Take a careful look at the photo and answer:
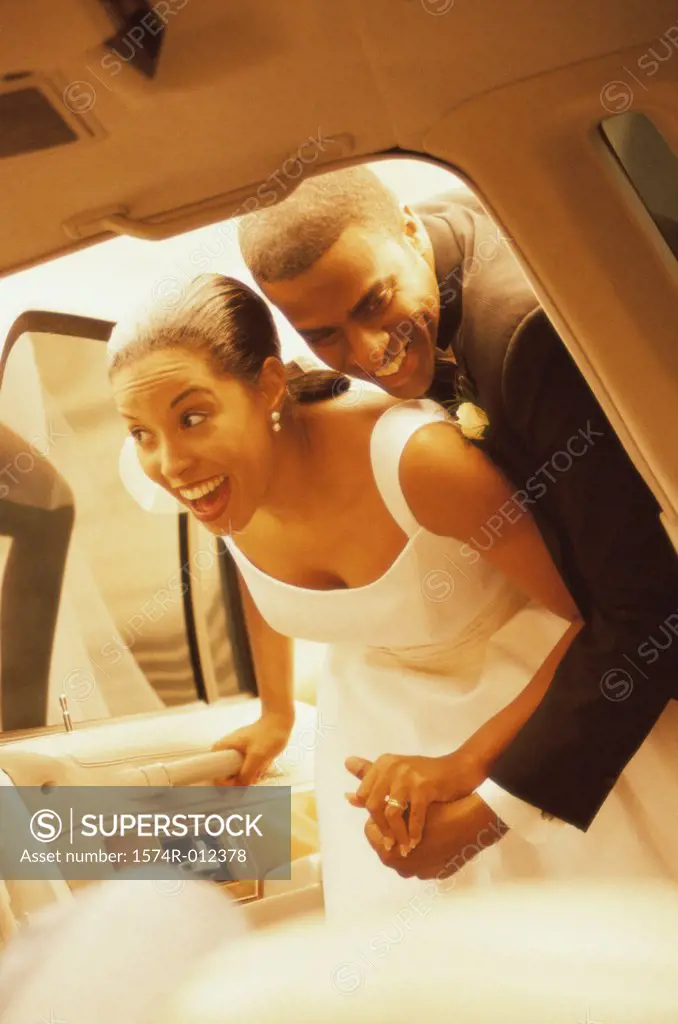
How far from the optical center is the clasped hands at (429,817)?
93 cm

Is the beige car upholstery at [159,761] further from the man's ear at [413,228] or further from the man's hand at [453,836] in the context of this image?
the man's ear at [413,228]

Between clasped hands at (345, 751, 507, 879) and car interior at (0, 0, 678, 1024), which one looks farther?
clasped hands at (345, 751, 507, 879)

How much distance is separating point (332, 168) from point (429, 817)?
0.69m

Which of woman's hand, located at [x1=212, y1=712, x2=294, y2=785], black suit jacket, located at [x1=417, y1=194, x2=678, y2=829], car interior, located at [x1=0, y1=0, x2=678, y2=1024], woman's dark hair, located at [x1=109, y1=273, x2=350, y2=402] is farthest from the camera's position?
woman's hand, located at [x1=212, y1=712, x2=294, y2=785]

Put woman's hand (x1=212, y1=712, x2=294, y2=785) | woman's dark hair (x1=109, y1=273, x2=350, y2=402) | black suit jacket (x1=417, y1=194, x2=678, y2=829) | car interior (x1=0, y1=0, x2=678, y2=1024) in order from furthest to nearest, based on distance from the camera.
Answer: woman's hand (x1=212, y1=712, x2=294, y2=785) < woman's dark hair (x1=109, y1=273, x2=350, y2=402) < black suit jacket (x1=417, y1=194, x2=678, y2=829) < car interior (x1=0, y1=0, x2=678, y2=1024)

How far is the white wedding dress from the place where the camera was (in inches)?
35.1

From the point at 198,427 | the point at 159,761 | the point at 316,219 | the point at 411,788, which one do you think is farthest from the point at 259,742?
the point at 316,219

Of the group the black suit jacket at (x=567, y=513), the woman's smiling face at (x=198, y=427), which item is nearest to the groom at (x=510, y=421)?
the black suit jacket at (x=567, y=513)

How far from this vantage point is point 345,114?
72cm

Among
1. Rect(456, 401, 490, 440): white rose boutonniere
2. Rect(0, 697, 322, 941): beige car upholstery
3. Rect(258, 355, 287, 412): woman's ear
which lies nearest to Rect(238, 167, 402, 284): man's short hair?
Rect(258, 355, 287, 412): woman's ear

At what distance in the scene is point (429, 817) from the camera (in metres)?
0.94

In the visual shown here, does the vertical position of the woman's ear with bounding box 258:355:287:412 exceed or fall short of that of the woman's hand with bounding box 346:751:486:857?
it exceeds it

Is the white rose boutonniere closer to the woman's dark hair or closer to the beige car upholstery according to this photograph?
the woman's dark hair

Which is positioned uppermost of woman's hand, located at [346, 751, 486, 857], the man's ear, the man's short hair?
the man's short hair
